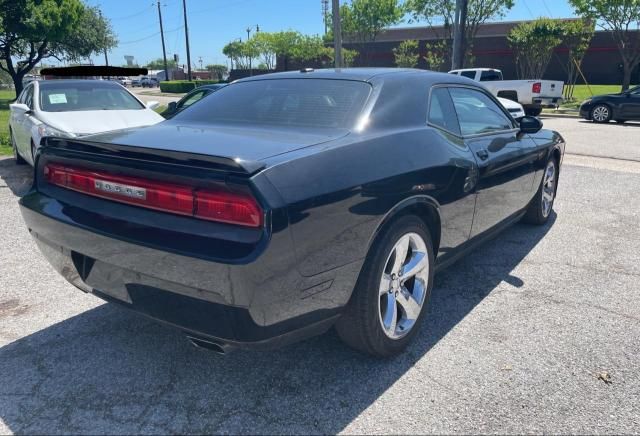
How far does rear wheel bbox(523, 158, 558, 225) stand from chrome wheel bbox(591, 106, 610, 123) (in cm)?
1314

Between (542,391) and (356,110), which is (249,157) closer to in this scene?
(356,110)

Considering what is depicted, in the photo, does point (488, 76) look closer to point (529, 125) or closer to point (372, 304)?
point (529, 125)

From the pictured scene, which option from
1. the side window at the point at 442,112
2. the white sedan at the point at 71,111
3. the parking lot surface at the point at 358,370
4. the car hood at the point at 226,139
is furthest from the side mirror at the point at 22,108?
the side window at the point at 442,112

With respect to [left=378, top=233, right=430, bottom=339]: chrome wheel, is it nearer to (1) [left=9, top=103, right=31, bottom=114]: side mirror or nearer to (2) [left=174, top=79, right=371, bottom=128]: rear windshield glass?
(2) [left=174, top=79, right=371, bottom=128]: rear windshield glass

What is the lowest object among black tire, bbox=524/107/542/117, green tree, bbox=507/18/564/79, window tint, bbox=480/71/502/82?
black tire, bbox=524/107/542/117

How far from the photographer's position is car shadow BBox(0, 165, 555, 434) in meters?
2.21

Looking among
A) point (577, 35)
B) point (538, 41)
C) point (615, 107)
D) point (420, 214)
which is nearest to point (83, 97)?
point (420, 214)

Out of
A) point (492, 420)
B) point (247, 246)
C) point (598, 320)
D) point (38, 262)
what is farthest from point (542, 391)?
point (38, 262)

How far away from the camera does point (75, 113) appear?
22.5ft

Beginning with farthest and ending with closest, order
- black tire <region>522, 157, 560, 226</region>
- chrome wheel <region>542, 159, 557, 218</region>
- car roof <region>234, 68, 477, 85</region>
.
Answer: chrome wheel <region>542, 159, 557, 218</region> < black tire <region>522, 157, 560, 226</region> < car roof <region>234, 68, 477, 85</region>

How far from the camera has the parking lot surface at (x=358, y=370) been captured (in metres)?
2.23

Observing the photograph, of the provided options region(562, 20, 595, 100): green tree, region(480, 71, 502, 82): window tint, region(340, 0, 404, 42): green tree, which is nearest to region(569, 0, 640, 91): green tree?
region(562, 20, 595, 100): green tree

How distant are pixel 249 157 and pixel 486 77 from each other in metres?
19.5

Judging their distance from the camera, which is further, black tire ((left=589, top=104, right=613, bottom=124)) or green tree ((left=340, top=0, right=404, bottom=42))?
green tree ((left=340, top=0, right=404, bottom=42))
